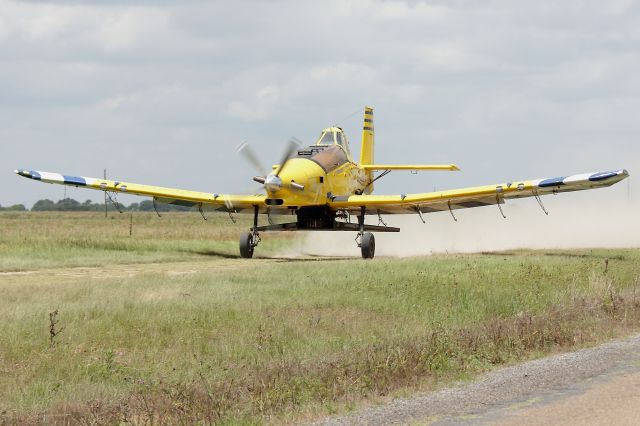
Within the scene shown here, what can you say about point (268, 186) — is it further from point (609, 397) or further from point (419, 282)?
point (609, 397)

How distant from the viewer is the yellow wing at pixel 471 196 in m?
28.9

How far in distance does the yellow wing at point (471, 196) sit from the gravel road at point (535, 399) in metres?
17.7

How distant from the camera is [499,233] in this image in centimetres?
4384

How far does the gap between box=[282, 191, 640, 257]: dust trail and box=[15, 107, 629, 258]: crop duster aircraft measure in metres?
4.20

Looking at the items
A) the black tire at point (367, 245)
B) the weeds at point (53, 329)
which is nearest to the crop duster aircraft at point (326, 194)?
the black tire at point (367, 245)

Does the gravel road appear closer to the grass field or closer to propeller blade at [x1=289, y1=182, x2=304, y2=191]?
the grass field

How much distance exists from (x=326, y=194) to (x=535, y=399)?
23277 mm

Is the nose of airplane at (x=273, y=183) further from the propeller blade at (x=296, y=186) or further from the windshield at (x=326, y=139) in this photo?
the windshield at (x=326, y=139)

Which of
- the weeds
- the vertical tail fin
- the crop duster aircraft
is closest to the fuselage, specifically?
the crop duster aircraft

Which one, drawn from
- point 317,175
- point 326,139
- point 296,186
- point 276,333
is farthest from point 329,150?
point 276,333

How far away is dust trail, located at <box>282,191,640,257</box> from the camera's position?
132ft

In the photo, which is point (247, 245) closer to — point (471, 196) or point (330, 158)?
point (330, 158)

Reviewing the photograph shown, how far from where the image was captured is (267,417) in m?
9.30

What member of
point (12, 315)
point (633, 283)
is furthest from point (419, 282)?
point (12, 315)
